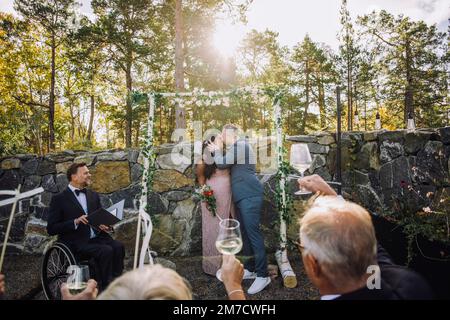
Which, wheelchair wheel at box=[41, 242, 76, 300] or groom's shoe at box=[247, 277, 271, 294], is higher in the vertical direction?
→ wheelchair wheel at box=[41, 242, 76, 300]

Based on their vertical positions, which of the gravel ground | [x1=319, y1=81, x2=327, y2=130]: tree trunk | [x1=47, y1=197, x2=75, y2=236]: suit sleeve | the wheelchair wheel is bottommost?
the gravel ground

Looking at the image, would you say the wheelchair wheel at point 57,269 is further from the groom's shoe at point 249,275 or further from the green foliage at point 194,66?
the green foliage at point 194,66

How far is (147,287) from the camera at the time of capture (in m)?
0.97

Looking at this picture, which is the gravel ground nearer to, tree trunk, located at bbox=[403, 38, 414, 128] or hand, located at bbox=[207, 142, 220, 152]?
hand, located at bbox=[207, 142, 220, 152]

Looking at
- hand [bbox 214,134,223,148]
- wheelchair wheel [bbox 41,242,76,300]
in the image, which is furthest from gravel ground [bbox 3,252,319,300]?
hand [bbox 214,134,223,148]

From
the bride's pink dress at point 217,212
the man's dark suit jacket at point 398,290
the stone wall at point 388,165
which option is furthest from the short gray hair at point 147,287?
the stone wall at point 388,165

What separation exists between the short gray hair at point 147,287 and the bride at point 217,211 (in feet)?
10.2

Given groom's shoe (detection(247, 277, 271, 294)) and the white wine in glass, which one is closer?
the white wine in glass

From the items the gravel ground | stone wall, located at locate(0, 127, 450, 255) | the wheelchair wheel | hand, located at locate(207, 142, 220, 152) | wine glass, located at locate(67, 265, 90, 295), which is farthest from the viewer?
stone wall, located at locate(0, 127, 450, 255)

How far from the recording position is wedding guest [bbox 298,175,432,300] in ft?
3.85

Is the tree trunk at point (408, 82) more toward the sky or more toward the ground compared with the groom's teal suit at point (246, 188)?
more toward the sky

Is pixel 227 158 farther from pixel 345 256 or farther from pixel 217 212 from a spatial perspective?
pixel 345 256

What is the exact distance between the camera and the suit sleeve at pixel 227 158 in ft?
12.9
